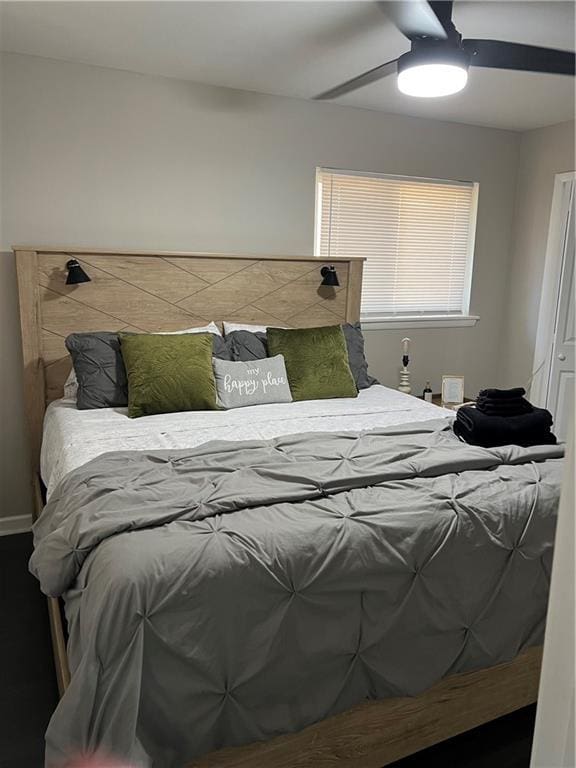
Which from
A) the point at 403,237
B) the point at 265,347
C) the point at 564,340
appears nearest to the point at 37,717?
the point at 265,347

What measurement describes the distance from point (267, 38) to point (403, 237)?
190 cm

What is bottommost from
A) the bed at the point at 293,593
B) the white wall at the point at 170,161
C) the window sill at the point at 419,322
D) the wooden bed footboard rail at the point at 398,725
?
the wooden bed footboard rail at the point at 398,725

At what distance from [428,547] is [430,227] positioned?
3164 millimetres

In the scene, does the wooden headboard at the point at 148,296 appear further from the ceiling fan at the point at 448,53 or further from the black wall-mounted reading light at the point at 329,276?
the ceiling fan at the point at 448,53

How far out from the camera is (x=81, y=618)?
4.66 ft

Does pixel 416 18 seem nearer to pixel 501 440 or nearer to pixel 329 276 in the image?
pixel 501 440

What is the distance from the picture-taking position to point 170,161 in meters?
3.33

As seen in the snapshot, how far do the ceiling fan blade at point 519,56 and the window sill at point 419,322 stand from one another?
2166 millimetres

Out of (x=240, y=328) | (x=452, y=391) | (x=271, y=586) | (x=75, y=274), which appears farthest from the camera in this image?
(x=452, y=391)

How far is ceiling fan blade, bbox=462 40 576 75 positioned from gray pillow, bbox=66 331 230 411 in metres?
2.03

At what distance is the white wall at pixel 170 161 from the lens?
119 inches

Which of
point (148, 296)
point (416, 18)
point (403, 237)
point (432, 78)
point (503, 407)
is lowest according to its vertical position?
point (503, 407)

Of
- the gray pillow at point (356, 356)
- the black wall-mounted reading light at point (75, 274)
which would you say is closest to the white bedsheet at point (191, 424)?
the gray pillow at point (356, 356)

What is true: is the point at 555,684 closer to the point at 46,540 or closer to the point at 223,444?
the point at 46,540
